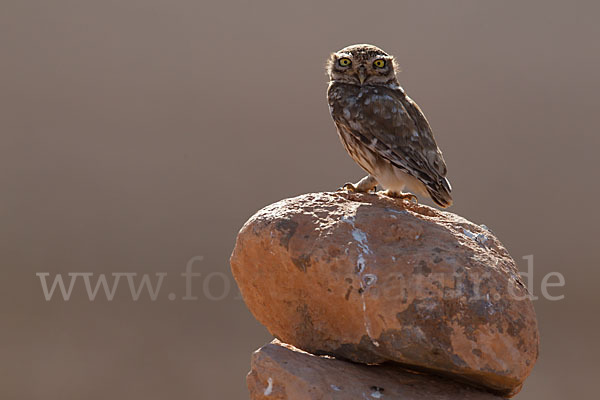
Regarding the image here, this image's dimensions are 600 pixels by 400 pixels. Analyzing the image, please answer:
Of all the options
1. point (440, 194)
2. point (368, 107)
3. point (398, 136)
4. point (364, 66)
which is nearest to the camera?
point (440, 194)

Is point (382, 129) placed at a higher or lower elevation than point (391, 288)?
higher

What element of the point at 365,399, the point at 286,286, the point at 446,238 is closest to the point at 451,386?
the point at 365,399

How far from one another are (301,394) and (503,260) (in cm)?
136

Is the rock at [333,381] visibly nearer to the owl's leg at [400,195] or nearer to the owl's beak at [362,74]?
the owl's leg at [400,195]

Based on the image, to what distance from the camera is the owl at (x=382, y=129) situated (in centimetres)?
387

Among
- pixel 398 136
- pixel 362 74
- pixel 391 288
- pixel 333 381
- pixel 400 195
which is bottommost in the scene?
A: pixel 333 381

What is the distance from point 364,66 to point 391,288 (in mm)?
1560

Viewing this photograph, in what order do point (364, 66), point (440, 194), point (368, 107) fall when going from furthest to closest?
point (364, 66) < point (368, 107) < point (440, 194)

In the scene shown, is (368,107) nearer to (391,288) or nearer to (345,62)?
(345,62)

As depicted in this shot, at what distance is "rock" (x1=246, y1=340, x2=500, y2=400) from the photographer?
3.26m

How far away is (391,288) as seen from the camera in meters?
3.31

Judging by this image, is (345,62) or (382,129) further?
(345,62)

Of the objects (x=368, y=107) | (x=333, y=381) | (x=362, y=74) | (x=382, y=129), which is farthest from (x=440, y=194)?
(x=333, y=381)

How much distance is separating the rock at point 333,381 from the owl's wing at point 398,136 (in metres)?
1.08
